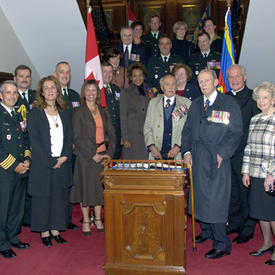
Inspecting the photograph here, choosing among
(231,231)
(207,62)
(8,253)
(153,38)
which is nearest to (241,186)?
(231,231)

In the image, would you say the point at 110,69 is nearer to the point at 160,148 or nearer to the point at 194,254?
the point at 160,148

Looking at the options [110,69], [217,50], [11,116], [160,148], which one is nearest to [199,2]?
[217,50]

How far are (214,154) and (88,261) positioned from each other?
1455mm

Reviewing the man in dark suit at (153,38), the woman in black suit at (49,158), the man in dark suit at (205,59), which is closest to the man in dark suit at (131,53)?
the man in dark suit at (153,38)

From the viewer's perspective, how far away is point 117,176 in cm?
246

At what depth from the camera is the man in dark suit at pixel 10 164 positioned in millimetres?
3061

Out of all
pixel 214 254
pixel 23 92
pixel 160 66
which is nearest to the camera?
pixel 214 254

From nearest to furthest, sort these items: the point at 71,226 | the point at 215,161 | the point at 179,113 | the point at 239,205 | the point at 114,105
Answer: the point at 215,161 → the point at 179,113 → the point at 239,205 → the point at 71,226 → the point at 114,105

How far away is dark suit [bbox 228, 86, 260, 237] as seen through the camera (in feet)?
10.5

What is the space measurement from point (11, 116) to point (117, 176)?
4.44ft

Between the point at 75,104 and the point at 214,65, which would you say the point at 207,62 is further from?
the point at 75,104

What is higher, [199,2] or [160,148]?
[199,2]

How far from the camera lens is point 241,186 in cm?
333

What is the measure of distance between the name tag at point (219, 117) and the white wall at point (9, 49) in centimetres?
364
